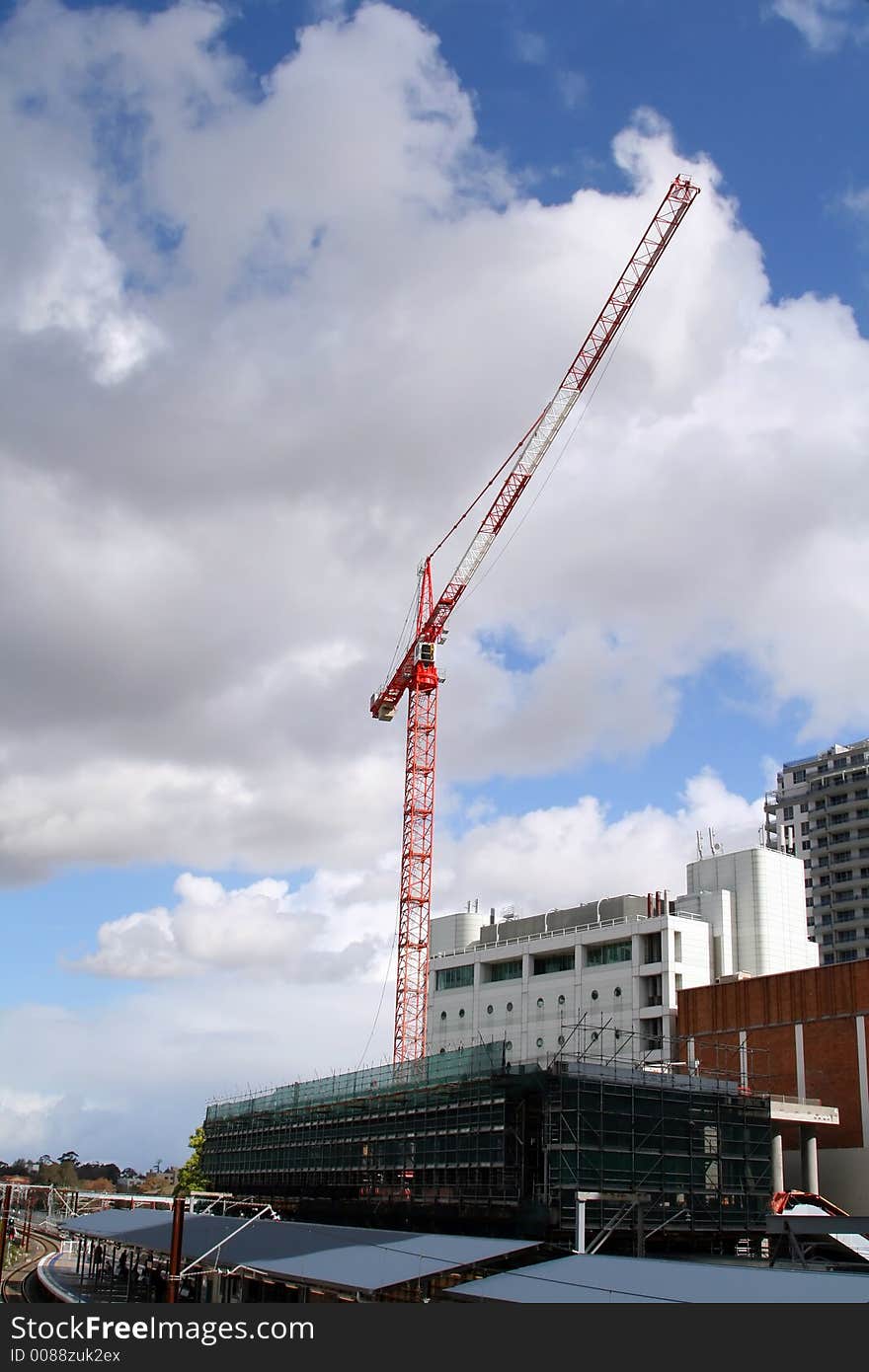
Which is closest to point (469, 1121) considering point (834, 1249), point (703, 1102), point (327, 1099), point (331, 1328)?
point (703, 1102)

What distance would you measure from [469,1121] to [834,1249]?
19.6 metres

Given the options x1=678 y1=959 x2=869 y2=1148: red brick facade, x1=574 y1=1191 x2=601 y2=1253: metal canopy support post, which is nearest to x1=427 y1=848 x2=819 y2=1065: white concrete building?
x1=678 y1=959 x2=869 y2=1148: red brick facade

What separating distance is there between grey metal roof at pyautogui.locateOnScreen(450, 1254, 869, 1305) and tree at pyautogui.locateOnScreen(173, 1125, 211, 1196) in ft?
302

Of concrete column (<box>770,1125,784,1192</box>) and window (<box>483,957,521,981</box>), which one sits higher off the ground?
window (<box>483,957,521,981</box>)

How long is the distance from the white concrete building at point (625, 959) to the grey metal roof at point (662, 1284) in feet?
218

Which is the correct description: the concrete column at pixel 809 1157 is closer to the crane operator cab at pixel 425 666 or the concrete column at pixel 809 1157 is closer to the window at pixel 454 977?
the window at pixel 454 977

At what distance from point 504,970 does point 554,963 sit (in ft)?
22.2

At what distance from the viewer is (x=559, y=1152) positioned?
5975cm

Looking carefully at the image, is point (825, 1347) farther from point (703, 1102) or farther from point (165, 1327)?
point (703, 1102)

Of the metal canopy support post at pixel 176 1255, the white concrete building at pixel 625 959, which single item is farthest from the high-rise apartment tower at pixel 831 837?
the metal canopy support post at pixel 176 1255

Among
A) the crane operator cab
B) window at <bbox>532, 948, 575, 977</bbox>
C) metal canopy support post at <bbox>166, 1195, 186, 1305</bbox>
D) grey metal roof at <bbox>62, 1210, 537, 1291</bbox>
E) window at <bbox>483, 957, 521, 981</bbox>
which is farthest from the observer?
the crane operator cab

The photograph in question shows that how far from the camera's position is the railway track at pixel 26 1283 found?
197ft

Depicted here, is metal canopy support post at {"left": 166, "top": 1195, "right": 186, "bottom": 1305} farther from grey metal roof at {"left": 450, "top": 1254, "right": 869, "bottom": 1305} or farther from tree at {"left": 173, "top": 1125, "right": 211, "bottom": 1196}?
tree at {"left": 173, "top": 1125, "right": 211, "bottom": 1196}

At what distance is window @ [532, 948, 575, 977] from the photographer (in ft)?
371
